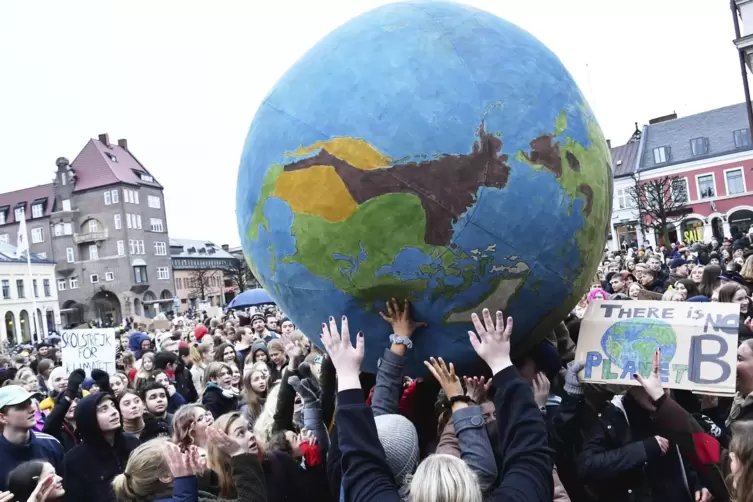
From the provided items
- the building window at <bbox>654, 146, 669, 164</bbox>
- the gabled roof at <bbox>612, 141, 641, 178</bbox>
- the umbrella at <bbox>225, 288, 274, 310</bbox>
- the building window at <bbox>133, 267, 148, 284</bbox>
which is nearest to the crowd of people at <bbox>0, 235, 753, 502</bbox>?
the umbrella at <bbox>225, 288, 274, 310</bbox>

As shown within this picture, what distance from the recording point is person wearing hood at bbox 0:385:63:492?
16.0 ft

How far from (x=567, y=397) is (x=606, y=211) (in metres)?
1.05

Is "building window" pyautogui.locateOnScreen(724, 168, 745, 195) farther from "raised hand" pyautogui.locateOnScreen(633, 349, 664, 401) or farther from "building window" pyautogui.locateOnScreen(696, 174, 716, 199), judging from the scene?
"raised hand" pyautogui.locateOnScreen(633, 349, 664, 401)

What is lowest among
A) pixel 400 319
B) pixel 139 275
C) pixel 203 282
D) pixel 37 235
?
pixel 400 319

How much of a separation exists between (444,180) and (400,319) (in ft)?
2.26

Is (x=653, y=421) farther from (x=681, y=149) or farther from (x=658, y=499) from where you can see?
(x=681, y=149)

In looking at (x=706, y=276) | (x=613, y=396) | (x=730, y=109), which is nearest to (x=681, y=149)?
(x=730, y=109)

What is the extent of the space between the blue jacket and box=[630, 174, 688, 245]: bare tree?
4042cm

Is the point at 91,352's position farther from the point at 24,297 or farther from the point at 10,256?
the point at 24,297

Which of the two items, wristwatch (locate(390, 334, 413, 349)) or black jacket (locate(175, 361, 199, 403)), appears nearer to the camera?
wristwatch (locate(390, 334, 413, 349))

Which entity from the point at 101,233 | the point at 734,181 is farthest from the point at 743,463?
the point at 101,233

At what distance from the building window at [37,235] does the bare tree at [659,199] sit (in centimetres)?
5205

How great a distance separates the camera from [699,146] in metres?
46.7

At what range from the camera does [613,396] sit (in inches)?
152
